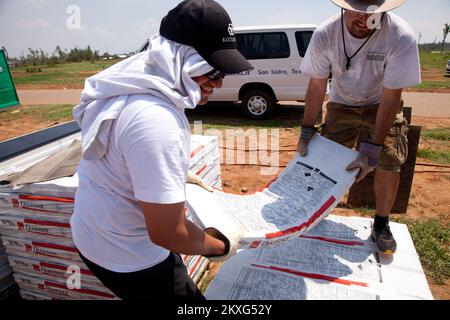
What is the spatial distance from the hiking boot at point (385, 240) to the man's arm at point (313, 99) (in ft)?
2.97

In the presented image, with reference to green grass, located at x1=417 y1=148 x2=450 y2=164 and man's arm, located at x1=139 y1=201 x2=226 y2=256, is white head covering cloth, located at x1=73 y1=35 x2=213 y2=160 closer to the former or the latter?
man's arm, located at x1=139 y1=201 x2=226 y2=256

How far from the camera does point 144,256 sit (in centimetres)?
120

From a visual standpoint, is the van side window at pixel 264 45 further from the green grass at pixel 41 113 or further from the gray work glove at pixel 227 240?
the gray work glove at pixel 227 240

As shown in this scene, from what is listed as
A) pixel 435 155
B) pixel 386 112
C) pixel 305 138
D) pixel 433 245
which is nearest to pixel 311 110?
pixel 305 138

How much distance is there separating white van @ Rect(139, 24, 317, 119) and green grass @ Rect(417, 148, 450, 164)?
261cm

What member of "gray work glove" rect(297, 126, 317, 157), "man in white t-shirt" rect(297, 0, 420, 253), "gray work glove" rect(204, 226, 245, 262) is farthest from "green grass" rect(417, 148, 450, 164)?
"gray work glove" rect(204, 226, 245, 262)

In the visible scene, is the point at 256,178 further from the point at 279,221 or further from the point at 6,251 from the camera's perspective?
the point at 6,251

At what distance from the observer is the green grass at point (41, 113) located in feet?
27.7

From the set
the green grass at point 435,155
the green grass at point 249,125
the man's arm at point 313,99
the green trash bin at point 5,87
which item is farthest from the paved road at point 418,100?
the man's arm at point 313,99

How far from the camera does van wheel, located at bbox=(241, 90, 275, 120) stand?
702 centimetres

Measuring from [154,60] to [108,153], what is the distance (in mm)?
337

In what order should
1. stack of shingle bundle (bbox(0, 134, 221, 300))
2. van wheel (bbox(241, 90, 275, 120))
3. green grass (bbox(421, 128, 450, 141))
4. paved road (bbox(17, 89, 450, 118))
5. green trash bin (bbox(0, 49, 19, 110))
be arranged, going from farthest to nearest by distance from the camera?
paved road (bbox(17, 89, 450, 118)) < van wheel (bbox(241, 90, 275, 120)) < green trash bin (bbox(0, 49, 19, 110)) < green grass (bbox(421, 128, 450, 141)) < stack of shingle bundle (bbox(0, 134, 221, 300))
